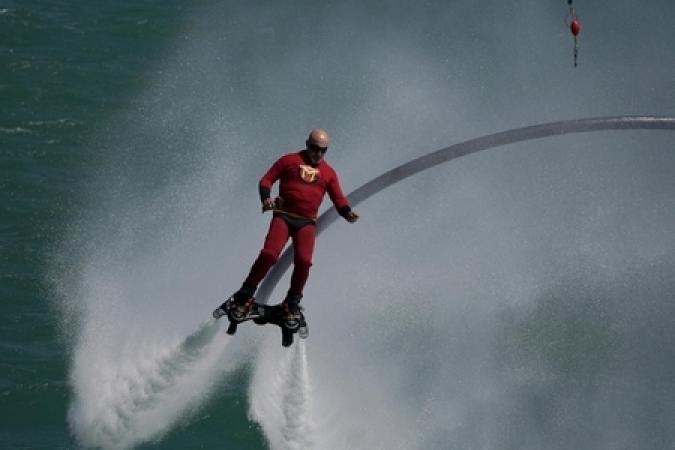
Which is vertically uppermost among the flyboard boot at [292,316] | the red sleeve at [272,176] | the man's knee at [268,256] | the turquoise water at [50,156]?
the red sleeve at [272,176]

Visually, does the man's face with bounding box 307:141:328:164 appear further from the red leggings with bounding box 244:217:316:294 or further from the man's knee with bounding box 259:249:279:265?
the man's knee with bounding box 259:249:279:265

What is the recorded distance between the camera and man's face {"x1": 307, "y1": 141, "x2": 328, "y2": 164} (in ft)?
77.2

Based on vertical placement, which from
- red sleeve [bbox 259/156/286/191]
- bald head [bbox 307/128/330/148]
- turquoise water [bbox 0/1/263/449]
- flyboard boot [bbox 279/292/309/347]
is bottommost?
turquoise water [bbox 0/1/263/449]

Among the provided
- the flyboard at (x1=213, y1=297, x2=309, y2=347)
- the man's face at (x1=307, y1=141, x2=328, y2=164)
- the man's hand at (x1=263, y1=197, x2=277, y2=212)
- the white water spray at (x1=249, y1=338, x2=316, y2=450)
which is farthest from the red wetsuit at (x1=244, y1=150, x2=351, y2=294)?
the white water spray at (x1=249, y1=338, x2=316, y2=450)

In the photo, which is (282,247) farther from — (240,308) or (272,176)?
(240,308)

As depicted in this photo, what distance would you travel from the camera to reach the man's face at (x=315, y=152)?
77.2 ft

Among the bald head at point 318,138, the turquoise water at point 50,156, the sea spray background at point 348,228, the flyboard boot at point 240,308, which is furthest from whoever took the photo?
the sea spray background at point 348,228

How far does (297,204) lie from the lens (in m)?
23.9

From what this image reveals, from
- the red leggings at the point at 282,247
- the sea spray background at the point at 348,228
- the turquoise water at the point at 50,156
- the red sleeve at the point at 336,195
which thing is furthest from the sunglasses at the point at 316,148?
the turquoise water at the point at 50,156

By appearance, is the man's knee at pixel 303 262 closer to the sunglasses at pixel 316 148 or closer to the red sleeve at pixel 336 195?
the red sleeve at pixel 336 195

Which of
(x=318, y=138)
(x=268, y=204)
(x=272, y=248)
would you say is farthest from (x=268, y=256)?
(x=318, y=138)

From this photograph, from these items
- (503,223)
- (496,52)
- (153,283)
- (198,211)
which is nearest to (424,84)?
(496,52)

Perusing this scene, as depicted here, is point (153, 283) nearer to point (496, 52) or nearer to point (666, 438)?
point (666, 438)

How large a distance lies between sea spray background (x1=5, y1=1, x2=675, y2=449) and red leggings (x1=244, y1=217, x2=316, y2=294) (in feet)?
13.6
